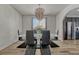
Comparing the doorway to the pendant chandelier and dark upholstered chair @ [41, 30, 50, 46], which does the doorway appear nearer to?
dark upholstered chair @ [41, 30, 50, 46]

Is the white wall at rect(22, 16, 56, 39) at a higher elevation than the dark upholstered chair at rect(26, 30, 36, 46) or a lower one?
higher

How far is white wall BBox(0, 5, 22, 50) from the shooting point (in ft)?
8.34

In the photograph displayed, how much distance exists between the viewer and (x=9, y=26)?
310 cm

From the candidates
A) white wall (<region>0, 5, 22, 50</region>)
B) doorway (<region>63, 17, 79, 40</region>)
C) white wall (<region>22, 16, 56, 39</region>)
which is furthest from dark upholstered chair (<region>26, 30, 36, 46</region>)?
→ doorway (<region>63, 17, 79, 40</region>)

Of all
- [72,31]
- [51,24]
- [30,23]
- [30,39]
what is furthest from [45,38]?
[72,31]

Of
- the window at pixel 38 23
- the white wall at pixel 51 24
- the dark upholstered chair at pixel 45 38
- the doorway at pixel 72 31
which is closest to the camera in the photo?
the window at pixel 38 23

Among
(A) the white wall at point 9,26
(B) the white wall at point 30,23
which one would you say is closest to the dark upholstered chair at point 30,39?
(B) the white wall at point 30,23

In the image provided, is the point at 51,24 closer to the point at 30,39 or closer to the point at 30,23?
the point at 30,23

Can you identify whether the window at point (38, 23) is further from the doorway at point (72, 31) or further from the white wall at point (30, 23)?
the doorway at point (72, 31)

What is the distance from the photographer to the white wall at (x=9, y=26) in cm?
254

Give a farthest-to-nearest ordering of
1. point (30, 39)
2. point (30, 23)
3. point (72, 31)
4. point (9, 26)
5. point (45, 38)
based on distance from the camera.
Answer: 1. point (72, 31)
2. point (30, 39)
3. point (45, 38)
4. point (9, 26)
5. point (30, 23)
